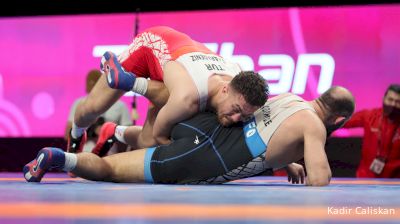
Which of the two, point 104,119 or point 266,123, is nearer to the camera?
point 266,123

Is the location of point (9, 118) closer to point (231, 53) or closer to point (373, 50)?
point (231, 53)

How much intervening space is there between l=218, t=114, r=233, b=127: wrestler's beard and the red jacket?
235 centimetres

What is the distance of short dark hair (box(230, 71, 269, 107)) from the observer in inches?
117

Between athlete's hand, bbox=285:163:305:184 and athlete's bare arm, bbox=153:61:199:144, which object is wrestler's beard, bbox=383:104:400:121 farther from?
athlete's bare arm, bbox=153:61:199:144

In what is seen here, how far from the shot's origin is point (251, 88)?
9.77 ft

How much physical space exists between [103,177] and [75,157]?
0.73 ft

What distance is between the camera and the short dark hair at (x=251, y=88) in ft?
9.76

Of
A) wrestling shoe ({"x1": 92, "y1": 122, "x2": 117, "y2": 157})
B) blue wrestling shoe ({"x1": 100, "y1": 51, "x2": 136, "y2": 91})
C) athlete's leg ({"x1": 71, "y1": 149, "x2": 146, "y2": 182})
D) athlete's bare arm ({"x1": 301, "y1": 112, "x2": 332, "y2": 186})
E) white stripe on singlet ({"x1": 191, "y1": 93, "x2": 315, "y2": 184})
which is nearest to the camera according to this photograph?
athlete's bare arm ({"x1": 301, "y1": 112, "x2": 332, "y2": 186})

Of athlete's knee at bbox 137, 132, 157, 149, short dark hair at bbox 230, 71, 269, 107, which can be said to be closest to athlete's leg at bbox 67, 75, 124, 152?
athlete's knee at bbox 137, 132, 157, 149

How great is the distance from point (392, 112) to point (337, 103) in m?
2.26

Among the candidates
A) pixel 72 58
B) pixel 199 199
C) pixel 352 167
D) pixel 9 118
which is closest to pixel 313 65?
pixel 352 167

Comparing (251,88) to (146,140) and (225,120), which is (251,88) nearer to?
(225,120)

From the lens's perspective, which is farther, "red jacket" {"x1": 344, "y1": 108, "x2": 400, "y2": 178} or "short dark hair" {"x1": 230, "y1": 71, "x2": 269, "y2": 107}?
"red jacket" {"x1": 344, "y1": 108, "x2": 400, "y2": 178}

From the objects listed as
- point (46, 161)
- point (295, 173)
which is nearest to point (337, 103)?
point (295, 173)
